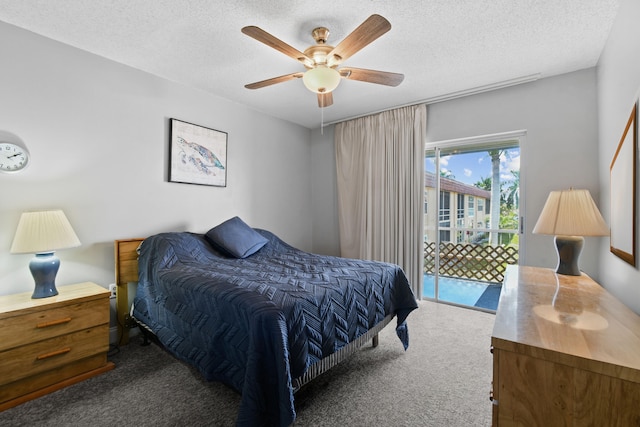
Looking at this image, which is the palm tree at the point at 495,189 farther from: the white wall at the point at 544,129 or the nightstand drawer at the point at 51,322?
the nightstand drawer at the point at 51,322

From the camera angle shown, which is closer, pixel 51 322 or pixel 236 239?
pixel 51 322

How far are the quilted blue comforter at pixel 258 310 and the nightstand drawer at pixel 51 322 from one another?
1.12 feet

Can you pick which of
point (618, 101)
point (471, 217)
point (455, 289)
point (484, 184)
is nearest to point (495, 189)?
point (484, 184)

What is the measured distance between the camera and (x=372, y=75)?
215 cm

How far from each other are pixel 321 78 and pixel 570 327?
1.83 meters

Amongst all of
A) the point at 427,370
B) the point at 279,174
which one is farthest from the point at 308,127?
the point at 427,370

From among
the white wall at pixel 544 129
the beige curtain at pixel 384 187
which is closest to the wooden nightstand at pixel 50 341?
the beige curtain at pixel 384 187

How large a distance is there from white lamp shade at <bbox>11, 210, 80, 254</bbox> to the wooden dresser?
2.49 meters

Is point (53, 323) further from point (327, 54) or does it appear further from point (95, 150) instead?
point (327, 54)

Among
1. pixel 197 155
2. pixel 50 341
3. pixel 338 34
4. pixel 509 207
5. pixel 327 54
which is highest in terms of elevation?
pixel 338 34

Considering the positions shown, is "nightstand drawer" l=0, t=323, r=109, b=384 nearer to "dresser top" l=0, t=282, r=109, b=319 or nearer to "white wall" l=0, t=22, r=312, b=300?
"dresser top" l=0, t=282, r=109, b=319

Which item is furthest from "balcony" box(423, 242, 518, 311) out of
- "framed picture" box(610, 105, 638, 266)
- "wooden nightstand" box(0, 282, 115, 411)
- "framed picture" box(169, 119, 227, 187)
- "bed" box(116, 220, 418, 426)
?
"wooden nightstand" box(0, 282, 115, 411)

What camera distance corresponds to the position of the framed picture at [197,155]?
2.93 m

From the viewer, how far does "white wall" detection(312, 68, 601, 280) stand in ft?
8.52
